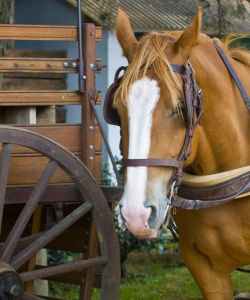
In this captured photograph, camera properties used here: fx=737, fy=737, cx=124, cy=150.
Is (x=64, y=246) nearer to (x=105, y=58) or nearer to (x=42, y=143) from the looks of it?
(x=42, y=143)

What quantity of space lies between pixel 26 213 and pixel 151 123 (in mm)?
858

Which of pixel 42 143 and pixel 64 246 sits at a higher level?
pixel 42 143

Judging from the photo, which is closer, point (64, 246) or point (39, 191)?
point (39, 191)

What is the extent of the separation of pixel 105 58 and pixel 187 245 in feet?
14.0

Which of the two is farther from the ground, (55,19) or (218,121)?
(55,19)

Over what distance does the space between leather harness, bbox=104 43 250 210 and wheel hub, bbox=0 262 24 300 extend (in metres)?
0.80

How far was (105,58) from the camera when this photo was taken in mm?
8031

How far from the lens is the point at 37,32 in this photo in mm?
4023

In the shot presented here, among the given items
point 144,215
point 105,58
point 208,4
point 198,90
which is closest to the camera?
point 144,215

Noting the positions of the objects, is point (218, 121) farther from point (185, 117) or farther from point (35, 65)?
point (35, 65)

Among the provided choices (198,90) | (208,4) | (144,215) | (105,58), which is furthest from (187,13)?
(144,215)

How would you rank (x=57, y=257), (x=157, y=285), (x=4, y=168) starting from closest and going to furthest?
1. (x=4, y=168)
2. (x=57, y=257)
3. (x=157, y=285)

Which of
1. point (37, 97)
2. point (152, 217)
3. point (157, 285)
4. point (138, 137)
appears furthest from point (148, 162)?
point (157, 285)

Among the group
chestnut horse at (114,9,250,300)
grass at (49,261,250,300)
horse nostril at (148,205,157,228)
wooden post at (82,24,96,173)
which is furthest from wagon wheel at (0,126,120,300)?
grass at (49,261,250,300)
